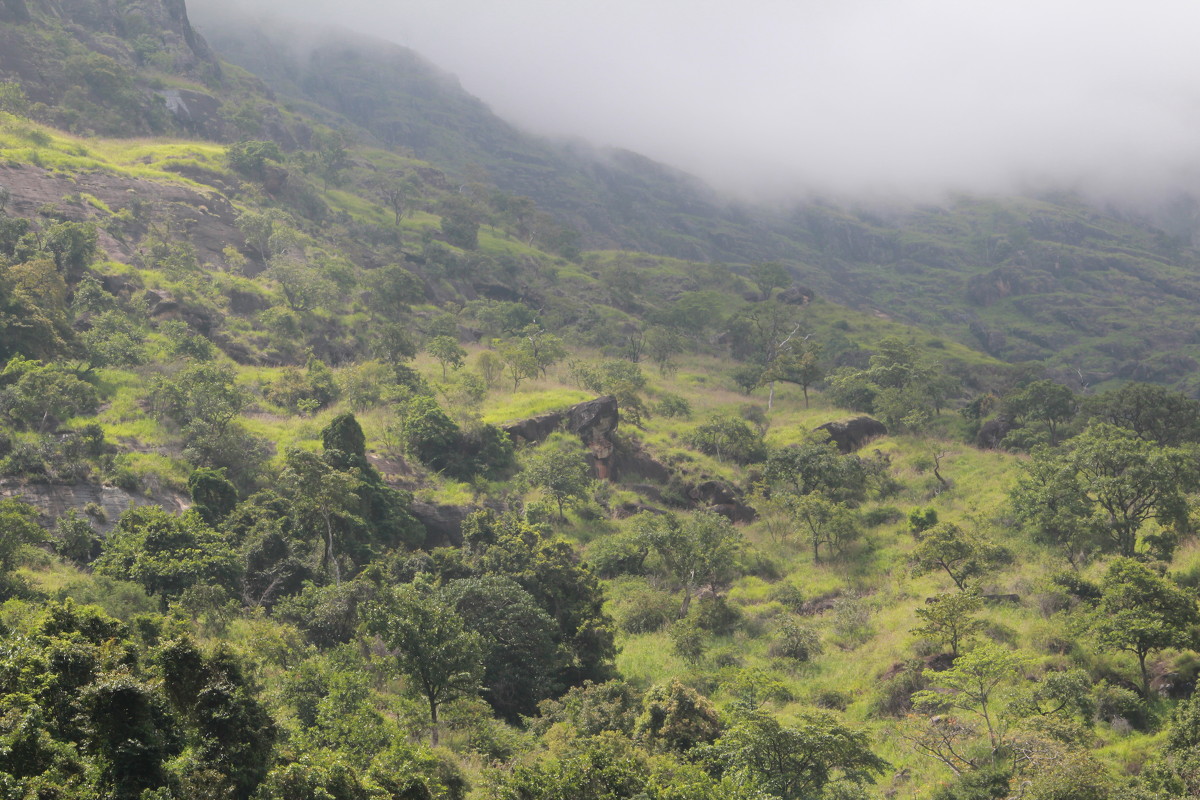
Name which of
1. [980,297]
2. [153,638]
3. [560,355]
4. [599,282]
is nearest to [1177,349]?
[980,297]

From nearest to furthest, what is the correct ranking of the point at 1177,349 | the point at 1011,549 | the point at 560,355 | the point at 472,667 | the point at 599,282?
the point at 472,667, the point at 1011,549, the point at 560,355, the point at 599,282, the point at 1177,349

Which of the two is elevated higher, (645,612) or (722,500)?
(722,500)

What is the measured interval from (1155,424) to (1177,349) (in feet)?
332

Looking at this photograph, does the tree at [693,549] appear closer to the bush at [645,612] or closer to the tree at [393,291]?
the bush at [645,612]

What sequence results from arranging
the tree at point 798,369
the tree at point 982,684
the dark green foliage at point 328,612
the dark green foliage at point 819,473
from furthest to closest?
1. the tree at point 798,369
2. the dark green foliage at point 819,473
3. the dark green foliage at point 328,612
4. the tree at point 982,684

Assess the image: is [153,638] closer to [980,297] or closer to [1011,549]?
[1011,549]

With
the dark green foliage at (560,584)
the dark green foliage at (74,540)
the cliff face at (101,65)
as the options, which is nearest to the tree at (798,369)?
the dark green foliage at (560,584)

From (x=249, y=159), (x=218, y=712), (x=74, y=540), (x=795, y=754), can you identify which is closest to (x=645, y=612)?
(x=795, y=754)

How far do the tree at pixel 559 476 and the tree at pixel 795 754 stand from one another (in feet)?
75.3

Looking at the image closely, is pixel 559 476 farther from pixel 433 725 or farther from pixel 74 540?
pixel 74 540

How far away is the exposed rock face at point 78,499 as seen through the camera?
3122 cm

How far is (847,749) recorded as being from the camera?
20.7m

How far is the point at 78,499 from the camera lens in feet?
107

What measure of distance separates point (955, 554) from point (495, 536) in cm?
2042
